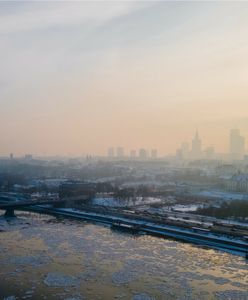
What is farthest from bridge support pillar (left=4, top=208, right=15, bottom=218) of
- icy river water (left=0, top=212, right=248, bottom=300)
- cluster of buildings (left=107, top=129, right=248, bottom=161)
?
cluster of buildings (left=107, top=129, right=248, bottom=161)

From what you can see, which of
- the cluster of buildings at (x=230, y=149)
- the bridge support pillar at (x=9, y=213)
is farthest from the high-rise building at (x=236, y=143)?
the bridge support pillar at (x=9, y=213)

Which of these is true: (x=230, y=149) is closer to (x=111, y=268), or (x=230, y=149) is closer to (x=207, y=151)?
(x=207, y=151)

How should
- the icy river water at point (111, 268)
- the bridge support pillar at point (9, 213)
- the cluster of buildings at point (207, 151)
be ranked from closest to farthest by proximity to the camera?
the icy river water at point (111, 268), the bridge support pillar at point (9, 213), the cluster of buildings at point (207, 151)

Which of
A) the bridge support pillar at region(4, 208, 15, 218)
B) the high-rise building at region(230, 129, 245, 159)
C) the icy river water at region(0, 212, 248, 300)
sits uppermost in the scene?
the high-rise building at region(230, 129, 245, 159)

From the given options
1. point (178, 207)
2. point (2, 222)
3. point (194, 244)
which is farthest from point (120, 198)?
point (194, 244)

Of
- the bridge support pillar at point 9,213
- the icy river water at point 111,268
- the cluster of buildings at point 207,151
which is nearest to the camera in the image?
the icy river water at point 111,268

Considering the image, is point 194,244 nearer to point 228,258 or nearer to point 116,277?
point 228,258

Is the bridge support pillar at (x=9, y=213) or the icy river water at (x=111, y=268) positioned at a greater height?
the bridge support pillar at (x=9, y=213)

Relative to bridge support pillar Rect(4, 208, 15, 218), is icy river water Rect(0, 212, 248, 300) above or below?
below

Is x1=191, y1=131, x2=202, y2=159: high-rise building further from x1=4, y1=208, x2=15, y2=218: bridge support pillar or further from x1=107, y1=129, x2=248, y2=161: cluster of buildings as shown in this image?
x1=4, y1=208, x2=15, y2=218: bridge support pillar

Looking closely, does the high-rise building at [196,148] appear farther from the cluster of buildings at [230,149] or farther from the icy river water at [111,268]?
the icy river water at [111,268]
